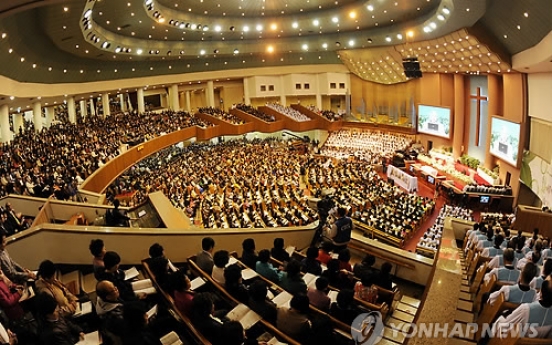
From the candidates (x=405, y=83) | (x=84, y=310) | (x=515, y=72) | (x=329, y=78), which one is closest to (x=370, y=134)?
(x=405, y=83)

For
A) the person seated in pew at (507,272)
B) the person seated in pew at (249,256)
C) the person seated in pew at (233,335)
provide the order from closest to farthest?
the person seated in pew at (233,335) < the person seated in pew at (507,272) < the person seated in pew at (249,256)

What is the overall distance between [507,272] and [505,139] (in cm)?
1483

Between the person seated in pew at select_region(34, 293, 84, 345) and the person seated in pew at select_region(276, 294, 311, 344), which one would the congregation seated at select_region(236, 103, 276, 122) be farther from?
the person seated in pew at select_region(34, 293, 84, 345)

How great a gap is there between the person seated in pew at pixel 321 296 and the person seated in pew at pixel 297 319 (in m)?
0.36

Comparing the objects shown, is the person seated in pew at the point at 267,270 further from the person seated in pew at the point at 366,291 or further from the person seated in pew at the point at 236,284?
the person seated in pew at the point at 366,291

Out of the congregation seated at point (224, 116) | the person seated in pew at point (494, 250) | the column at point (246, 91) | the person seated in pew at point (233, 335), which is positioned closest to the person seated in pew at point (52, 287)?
the person seated in pew at point (233, 335)

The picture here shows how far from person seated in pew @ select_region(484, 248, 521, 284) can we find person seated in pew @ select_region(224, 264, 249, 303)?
2.67m

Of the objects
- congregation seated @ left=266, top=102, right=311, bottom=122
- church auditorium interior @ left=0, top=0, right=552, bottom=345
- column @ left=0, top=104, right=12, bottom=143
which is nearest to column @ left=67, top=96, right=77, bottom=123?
church auditorium interior @ left=0, top=0, right=552, bottom=345

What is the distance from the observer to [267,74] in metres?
36.8

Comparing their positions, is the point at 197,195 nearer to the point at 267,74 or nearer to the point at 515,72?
the point at 515,72

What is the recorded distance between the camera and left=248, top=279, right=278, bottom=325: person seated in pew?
3.84 m

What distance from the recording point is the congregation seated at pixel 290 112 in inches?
1338

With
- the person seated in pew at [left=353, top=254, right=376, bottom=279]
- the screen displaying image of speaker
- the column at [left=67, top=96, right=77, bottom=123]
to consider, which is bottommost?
the person seated in pew at [left=353, top=254, right=376, bottom=279]

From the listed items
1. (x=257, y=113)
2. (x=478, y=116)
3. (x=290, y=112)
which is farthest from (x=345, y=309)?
Result: (x=290, y=112)
